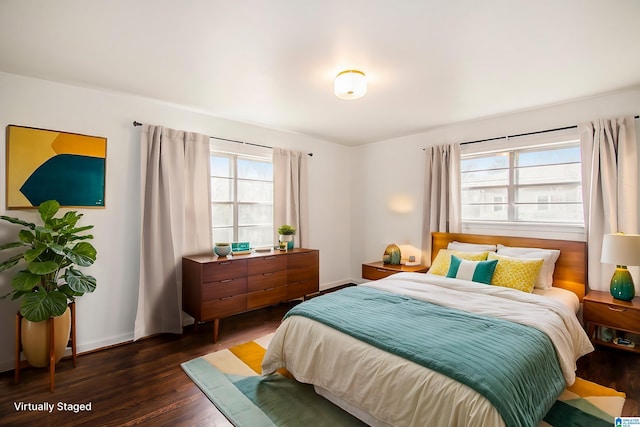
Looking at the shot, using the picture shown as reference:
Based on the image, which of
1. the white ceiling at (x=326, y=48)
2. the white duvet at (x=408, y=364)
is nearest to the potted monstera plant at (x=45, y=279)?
the white ceiling at (x=326, y=48)

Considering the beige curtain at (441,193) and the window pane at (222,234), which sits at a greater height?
the beige curtain at (441,193)

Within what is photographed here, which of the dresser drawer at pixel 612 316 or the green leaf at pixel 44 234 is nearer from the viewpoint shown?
the green leaf at pixel 44 234

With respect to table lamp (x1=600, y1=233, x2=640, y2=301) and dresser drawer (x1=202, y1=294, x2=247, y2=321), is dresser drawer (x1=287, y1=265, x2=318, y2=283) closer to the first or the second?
dresser drawer (x1=202, y1=294, x2=247, y2=321)

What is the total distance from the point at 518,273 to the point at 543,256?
0.46 m

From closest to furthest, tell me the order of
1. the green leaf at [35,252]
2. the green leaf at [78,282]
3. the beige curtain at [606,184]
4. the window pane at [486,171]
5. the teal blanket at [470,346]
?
the teal blanket at [470,346], the green leaf at [35,252], the green leaf at [78,282], the beige curtain at [606,184], the window pane at [486,171]

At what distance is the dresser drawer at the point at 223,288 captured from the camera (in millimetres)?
3170

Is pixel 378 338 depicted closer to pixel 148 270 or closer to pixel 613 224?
pixel 148 270

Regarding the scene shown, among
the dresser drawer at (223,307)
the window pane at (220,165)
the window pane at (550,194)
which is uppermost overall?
the window pane at (220,165)

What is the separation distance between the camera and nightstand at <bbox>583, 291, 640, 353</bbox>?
8.63 ft

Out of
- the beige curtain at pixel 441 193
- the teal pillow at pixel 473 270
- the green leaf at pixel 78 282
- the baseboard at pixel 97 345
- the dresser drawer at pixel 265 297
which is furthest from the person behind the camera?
the beige curtain at pixel 441 193

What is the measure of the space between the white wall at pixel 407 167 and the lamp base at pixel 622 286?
60cm

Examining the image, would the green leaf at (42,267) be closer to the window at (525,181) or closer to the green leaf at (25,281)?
the green leaf at (25,281)

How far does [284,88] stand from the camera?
2.93m

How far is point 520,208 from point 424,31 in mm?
2695
